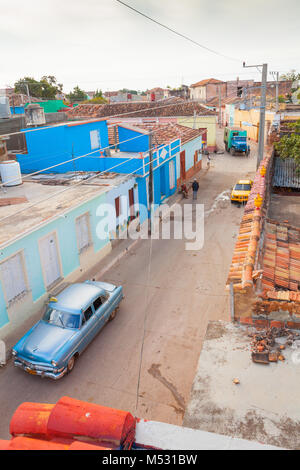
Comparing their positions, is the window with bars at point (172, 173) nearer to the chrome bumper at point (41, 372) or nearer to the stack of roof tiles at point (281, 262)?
the stack of roof tiles at point (281, 262)

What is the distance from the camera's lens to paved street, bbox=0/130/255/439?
28.6 ft

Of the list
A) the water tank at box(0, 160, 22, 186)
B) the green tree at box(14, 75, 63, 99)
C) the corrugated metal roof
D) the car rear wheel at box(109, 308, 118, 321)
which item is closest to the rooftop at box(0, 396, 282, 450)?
the car rear wheel at box(109, 308, 118, 321)

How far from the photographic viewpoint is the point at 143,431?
12.8ft

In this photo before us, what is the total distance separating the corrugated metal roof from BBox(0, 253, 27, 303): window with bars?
14314mm

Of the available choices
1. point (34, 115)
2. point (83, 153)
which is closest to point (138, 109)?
point (34, 115)

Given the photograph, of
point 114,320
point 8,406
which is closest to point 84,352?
point 114,320

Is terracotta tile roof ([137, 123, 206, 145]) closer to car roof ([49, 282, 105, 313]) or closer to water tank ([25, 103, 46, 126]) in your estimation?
water tank ([25, 103, 46, 126])

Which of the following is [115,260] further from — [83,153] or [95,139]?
[95,139]

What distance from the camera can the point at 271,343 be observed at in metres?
5.91

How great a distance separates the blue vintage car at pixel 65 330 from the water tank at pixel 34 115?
1337 centimetres

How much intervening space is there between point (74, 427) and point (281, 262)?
7.15 metres

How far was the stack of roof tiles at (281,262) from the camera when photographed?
7.98 meters

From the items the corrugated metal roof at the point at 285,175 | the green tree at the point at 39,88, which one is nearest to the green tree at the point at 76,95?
the green tree at the point at 39,88

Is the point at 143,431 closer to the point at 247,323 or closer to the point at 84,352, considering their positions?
the point at 247,323
